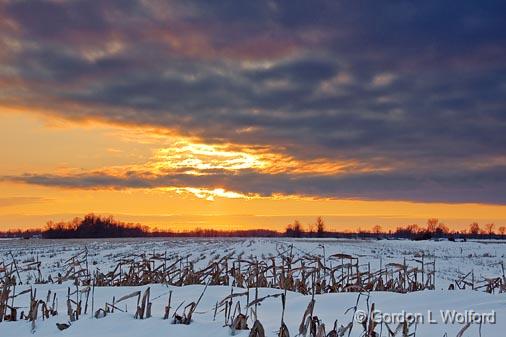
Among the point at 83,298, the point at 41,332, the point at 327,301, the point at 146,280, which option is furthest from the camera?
the point at 146,280

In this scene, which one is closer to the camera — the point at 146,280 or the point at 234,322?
the point at 234,322

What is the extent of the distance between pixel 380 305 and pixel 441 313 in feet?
2.90

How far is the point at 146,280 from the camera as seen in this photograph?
10.2 meters

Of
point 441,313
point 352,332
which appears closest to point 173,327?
point 352,332

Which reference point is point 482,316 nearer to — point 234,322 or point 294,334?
point 294,334

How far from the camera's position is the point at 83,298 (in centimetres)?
810

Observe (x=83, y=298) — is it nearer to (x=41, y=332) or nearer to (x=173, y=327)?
(x=41, y=332)

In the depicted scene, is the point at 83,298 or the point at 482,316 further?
the point at 83,298

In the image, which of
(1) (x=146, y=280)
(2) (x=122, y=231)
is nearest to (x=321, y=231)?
(2) (x=122, y=231)

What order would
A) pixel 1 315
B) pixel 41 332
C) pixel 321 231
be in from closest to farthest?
pixel 41 332, pixel 1 315, pixel 321 231

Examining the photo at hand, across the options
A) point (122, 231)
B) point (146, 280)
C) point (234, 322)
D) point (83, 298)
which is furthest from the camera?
point (122, 231)

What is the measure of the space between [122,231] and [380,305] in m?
159

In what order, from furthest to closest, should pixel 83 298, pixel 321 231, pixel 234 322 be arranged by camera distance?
pixel 321 231 < pixel 83 298 < pixel 234 322

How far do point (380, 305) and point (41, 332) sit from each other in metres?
3.88
